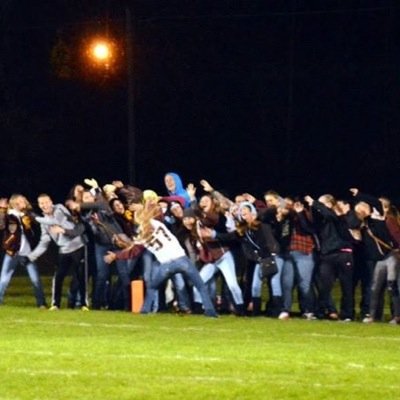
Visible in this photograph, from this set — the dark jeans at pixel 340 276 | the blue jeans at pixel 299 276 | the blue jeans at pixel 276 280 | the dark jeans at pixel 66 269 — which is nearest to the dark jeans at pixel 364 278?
the dark jeans at pixel 340 276

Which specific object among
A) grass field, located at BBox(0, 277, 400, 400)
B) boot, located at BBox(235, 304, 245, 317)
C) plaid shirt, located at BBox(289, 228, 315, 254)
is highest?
plaid shirt, located at BBox(289, 228, 315, 254)

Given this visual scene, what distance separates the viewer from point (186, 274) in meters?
22.8

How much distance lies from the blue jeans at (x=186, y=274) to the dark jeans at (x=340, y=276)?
161 centimetres

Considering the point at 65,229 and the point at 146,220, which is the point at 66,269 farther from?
the point at 146,220

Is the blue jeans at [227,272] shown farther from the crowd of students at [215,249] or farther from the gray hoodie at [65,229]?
the gray hoodie at [65,229]

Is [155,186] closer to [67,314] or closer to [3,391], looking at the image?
[67,314]

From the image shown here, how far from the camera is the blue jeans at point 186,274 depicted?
74.5 ft

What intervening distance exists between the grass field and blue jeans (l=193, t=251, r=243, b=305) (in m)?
0.43

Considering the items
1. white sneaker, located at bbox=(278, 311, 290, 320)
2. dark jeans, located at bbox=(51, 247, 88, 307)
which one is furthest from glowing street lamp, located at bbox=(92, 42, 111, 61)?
white sneaker, located at bbox=(278, 311, 290, 320)

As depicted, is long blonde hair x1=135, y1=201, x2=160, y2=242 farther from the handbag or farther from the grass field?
the handbag

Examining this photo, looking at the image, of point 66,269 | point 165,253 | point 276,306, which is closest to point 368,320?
point 276,306

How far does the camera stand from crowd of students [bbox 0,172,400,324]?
22.8 metres

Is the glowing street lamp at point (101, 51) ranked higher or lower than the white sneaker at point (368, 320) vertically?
higher

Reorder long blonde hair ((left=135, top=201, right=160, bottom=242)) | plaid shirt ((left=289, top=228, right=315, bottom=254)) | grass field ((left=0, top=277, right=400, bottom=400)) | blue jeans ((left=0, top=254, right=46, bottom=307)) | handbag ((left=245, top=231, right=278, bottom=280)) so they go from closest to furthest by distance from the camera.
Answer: grass field ((left=0, top=277, right=400, bottom=400)), long blonde hair ((left=135, top=201, right=160, bottom=242)), handbag ((left=245, top=231, right=278, bottom=280)), plaid shirt ((left=289, top=228, right=315, bottom=254)), blue jeans ((left=0, top=254, right=46, bottom=307))
